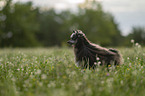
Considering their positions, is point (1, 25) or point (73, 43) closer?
Answer: point (73, 43)

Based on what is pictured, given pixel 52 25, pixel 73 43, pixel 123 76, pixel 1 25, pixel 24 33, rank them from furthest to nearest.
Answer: pixel 52 25 → pixel 24 33 → pixel 1 25 → pixel 73 43 → pixel 123 76

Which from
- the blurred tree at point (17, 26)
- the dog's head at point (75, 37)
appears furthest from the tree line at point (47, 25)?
the dog's head at point (75, 37)

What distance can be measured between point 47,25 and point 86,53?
4293cm

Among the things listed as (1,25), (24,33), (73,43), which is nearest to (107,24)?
(24,33)

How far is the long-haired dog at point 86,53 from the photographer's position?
5062mm

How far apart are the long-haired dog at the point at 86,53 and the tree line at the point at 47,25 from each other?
2479cm

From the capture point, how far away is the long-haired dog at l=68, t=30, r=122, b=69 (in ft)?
Result: 16.6

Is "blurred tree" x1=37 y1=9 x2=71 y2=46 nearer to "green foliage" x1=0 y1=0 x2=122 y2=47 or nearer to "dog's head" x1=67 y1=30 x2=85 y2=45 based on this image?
"green foliage" x1=0 y1=0 x2=122 y2=47

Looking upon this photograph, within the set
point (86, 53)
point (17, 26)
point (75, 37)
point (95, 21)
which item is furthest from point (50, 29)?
point (86, 53)

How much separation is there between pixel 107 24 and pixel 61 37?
11856 millimetres

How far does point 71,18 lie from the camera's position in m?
43.3

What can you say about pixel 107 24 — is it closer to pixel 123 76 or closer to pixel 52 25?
pixel 52 25

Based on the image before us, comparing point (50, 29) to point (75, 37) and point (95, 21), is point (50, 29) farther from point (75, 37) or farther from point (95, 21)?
point (75, 37)

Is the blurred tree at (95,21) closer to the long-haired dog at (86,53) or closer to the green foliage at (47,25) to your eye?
the green foliage at (47,25)
